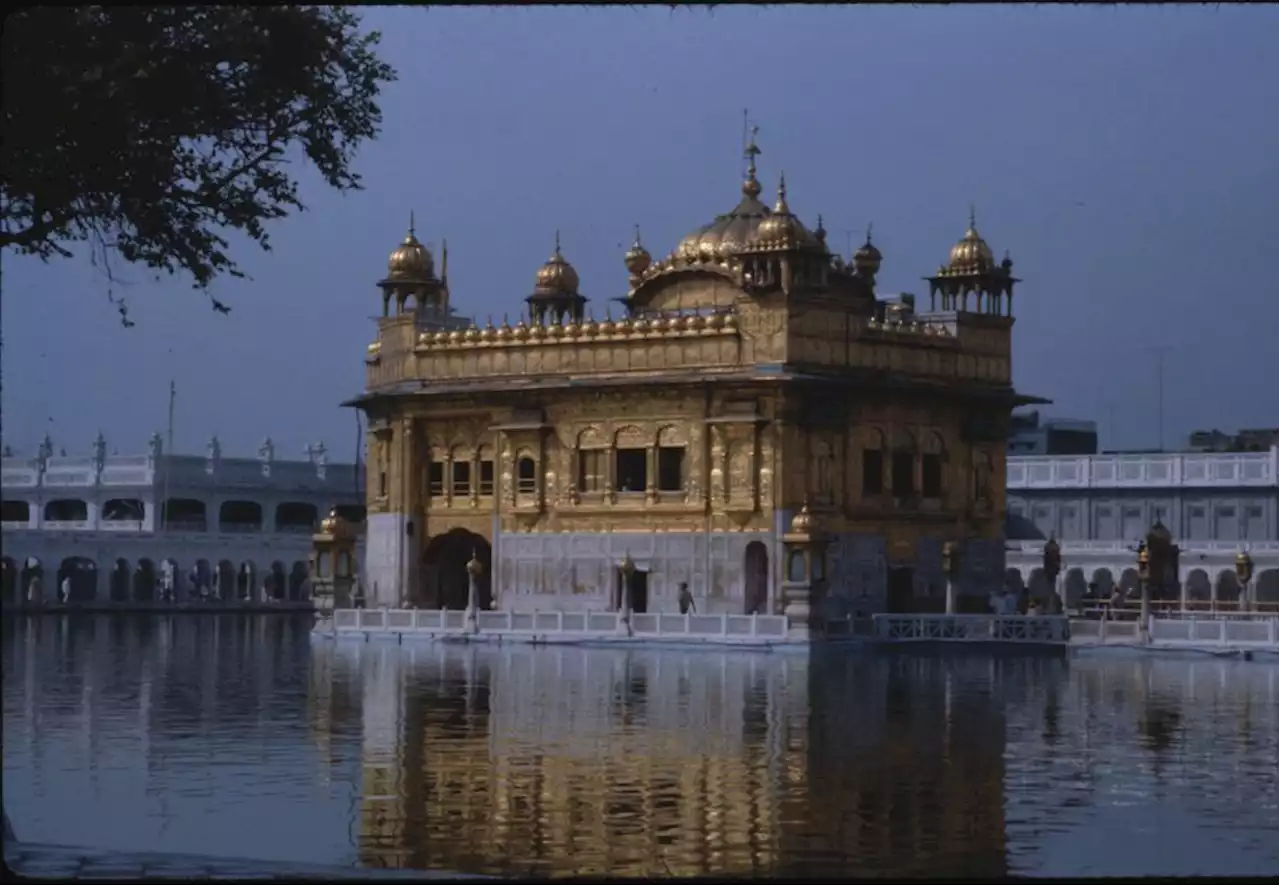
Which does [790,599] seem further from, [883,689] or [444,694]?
[444,694]

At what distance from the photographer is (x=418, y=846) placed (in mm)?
14828

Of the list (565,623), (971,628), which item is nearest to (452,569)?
(565,623)

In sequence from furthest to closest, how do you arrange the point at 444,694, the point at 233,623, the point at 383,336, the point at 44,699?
the point at 233,623 → the point at 383,336 → the point at 444,694 → the point at 44,699

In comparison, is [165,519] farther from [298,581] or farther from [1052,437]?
[1052,437]

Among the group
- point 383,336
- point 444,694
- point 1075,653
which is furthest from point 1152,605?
point 444,694

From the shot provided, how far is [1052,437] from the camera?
81.6 m

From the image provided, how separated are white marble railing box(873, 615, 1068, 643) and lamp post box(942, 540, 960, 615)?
140cm

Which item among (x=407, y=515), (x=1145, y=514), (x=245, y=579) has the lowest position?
(x=245, y=579)

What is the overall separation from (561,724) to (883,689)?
8.17 meters

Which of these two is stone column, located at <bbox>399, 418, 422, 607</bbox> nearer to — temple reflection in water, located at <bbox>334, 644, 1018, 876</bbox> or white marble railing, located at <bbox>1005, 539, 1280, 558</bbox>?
white marble railing, located at <bbox>1005, 539, 1280, 558</bbox>

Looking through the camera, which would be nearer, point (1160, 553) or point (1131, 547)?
point (1160, 553)

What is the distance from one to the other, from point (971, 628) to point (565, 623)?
25.2 feet

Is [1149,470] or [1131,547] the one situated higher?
[1149,470]

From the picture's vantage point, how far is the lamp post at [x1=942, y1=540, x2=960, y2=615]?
154 ft
